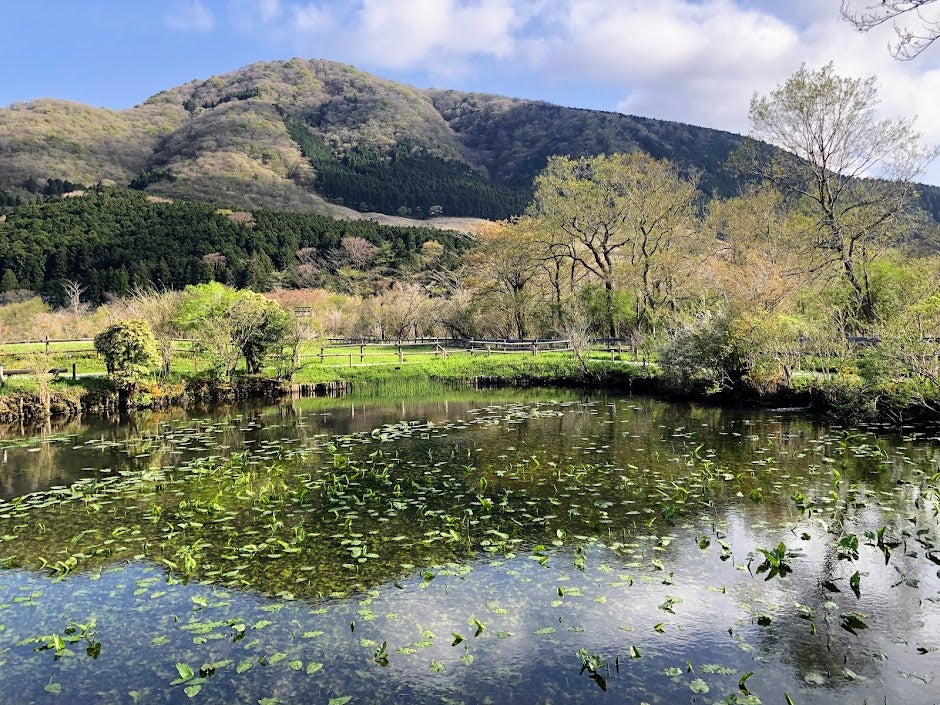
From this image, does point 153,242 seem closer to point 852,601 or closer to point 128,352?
point 128,352

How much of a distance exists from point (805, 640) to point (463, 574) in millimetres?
3601

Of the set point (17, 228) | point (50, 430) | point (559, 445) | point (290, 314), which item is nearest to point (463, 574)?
point (559, 445)

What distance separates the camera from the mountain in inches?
3775

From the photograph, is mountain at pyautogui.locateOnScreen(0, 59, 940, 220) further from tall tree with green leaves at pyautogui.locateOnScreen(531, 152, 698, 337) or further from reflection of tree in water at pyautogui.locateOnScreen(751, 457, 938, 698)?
reflection of tree in water at pyautogui.locateOnScreen(751, 457, 938, 698)

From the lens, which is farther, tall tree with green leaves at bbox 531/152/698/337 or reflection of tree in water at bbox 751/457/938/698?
tall tree with green leaves at bbox 531/152/698/337

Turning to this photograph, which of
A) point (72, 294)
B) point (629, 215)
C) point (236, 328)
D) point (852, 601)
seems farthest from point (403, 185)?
point (852, 601)

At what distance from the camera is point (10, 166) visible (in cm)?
8731

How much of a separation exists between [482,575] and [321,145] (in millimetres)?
130826

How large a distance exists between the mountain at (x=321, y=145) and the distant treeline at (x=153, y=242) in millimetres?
16596

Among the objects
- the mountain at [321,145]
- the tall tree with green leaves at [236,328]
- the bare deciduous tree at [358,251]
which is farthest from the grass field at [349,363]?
the mountain at [321,145]

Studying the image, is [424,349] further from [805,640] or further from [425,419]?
[805,640]

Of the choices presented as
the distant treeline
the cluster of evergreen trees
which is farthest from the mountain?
the distant treeline

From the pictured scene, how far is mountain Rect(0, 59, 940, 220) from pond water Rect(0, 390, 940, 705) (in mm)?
84987

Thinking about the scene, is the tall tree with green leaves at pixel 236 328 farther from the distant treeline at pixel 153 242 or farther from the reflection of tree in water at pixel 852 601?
the distant treeline at pixel 153 242
